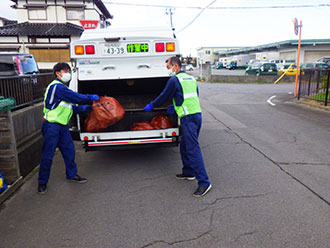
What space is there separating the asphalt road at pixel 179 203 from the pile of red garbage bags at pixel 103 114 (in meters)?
0.82

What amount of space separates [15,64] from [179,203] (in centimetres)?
899

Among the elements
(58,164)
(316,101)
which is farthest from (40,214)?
(316,101)

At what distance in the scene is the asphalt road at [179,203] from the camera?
2922mm

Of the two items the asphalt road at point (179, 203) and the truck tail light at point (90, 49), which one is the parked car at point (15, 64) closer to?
the asphalt road at point (179, 203)

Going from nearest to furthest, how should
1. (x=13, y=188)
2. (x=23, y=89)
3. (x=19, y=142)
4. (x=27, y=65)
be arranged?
(x=13, y=188)
(x=19, y=142)
(x=23, y=89)
(x=27, y=65)

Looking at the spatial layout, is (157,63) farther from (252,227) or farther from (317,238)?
(317,238)

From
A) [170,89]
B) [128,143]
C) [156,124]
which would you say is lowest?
[128,143]

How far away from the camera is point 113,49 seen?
15.6 feet

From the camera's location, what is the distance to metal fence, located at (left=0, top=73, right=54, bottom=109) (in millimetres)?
5250

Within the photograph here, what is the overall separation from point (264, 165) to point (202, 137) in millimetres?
2202

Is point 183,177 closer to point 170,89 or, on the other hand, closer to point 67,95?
point 170,89

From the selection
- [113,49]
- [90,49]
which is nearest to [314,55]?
[113,49]

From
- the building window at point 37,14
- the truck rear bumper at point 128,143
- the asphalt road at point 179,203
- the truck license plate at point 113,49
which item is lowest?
the asphalt road at point 179,203

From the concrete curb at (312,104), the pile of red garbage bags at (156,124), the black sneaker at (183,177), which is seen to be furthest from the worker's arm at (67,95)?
the concrete curb at (312,104)
